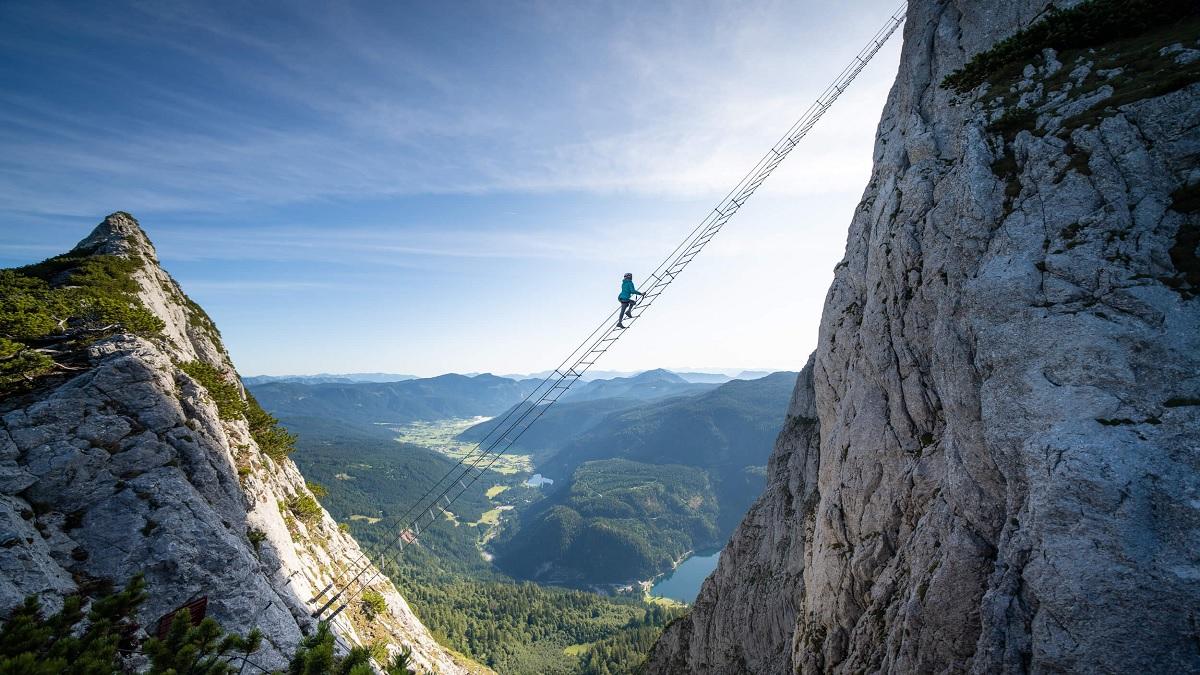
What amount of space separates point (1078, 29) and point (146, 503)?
4550 centimetres

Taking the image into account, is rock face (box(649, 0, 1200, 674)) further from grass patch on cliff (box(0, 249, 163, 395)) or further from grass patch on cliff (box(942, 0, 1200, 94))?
grass patch on cliff (box(0, 249, 163, 395))

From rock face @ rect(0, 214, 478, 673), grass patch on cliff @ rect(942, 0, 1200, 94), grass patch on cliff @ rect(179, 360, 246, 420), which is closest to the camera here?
grass patch on cliff @ rect(942, 0, 1200, 94)

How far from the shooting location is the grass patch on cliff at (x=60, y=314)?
2212cm

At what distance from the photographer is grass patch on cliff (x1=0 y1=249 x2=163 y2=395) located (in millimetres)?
22125

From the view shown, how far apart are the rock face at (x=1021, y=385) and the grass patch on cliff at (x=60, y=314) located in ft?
129

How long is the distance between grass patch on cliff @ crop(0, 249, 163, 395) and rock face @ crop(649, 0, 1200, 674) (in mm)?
39368

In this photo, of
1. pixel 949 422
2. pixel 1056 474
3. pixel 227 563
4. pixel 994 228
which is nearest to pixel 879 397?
pixel 949 422

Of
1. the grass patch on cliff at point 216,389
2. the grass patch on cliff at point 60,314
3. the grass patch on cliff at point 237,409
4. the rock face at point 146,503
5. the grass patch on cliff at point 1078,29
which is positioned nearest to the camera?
the grass patch on cliff at point 1078,29

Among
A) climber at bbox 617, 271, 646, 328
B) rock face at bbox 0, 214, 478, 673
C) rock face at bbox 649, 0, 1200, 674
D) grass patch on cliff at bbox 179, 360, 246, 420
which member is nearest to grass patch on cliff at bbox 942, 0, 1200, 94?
rock face at bbox 649, 0, 1200, 674

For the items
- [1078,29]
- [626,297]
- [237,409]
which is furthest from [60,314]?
[1078,29]

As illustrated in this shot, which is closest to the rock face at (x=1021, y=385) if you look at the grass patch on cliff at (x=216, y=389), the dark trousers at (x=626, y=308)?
the dark trousers at (x=626, y=308)

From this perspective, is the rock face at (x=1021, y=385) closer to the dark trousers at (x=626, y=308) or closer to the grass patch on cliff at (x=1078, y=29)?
the grass patch on cliff at (x=1078, y=29)

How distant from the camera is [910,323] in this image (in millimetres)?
18547

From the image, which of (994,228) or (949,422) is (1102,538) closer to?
(949,422)
